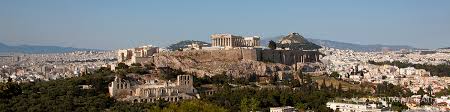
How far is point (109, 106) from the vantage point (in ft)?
127

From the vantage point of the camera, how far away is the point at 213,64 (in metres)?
52.9

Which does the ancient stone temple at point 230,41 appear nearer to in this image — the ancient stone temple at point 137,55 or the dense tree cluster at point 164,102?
the ancient stone temple at point 137,55

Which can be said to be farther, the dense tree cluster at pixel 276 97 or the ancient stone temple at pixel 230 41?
the ancient stone temple at pixel 230 41

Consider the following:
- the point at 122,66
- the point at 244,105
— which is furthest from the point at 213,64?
the point at 244,105

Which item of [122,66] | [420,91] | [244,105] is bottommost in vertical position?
[420,91]

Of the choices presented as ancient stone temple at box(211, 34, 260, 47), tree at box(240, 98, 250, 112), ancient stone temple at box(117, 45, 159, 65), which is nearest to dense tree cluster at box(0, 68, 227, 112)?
tree at box(240, 98, 250, 112)

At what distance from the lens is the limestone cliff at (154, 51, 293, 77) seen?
52.0 metres

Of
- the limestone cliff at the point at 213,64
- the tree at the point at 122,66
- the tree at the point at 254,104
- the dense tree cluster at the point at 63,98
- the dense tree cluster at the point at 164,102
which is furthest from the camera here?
the limestone cliff at the point at 213,64

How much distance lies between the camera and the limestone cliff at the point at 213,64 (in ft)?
171

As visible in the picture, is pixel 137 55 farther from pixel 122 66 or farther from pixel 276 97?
pixel 276 97

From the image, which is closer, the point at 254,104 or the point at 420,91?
the point at 254,104

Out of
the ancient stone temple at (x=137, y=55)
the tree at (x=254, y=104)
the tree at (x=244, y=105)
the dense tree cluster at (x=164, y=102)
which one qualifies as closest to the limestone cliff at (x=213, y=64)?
the ancient stone temple at (x=137, y=55)

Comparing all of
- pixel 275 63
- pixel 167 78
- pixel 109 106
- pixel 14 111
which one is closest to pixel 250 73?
A: pixel 275 63

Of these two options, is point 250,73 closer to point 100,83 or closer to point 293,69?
point 293,69
